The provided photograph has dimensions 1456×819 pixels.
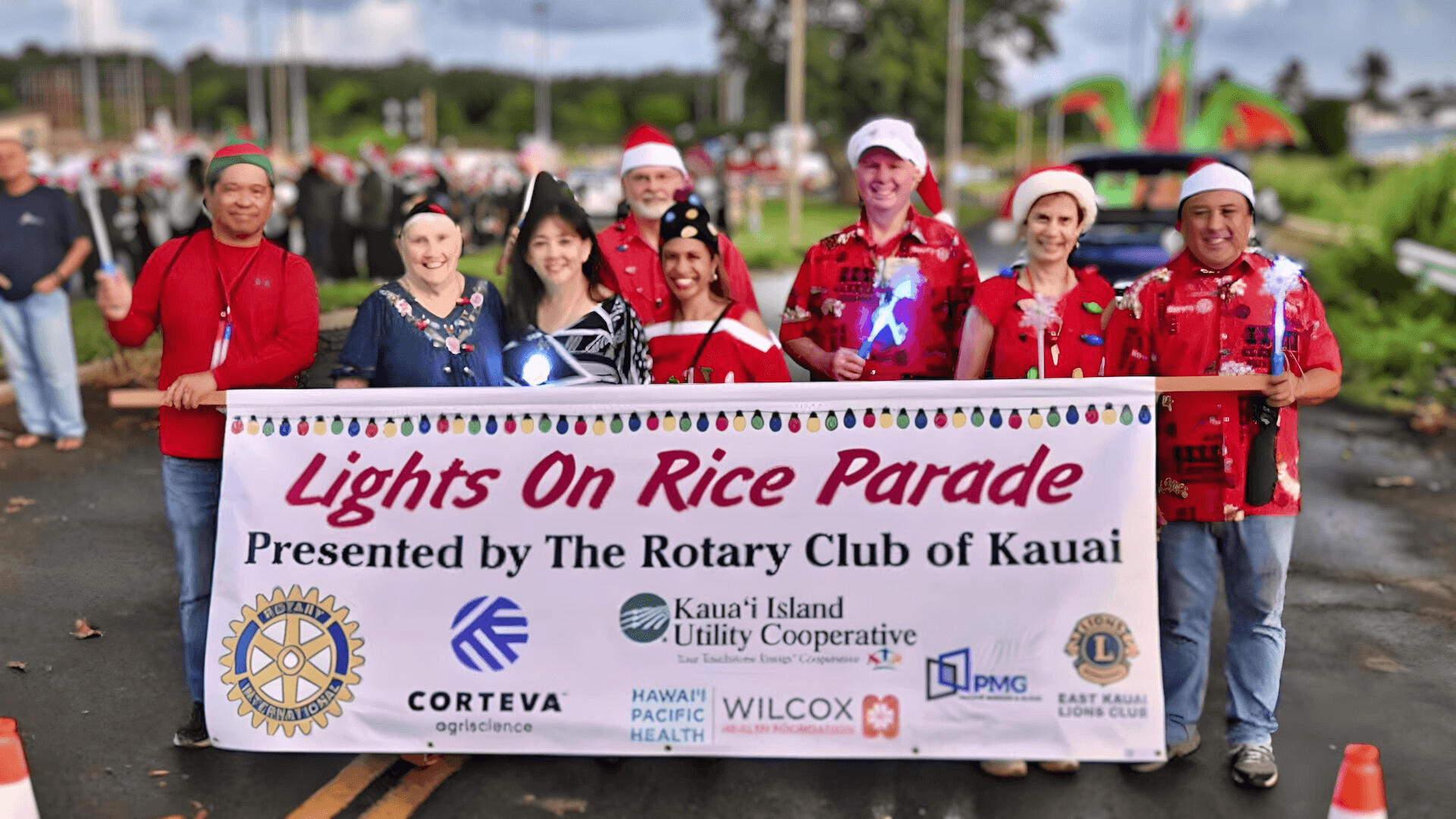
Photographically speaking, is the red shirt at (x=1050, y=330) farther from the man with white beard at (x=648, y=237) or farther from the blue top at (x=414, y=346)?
the blue top at (x=414, y=346)

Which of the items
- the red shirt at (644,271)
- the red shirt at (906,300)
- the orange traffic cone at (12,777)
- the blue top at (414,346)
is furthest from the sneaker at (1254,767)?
the orange traffic cone at (12,777)

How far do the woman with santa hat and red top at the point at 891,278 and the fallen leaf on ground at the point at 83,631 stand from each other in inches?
132

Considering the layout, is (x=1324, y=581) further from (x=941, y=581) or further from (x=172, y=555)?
(x=172, y=555)

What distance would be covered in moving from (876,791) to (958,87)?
49001mm

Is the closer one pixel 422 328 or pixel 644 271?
pixel 422 328

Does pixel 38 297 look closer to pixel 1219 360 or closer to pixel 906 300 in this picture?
pixel 906 300

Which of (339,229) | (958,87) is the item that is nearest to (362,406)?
(339,229)

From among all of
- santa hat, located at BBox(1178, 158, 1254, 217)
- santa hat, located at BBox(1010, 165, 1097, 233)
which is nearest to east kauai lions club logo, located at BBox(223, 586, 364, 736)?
santa hat, located at BBox(1010, 165, 1097, 233)

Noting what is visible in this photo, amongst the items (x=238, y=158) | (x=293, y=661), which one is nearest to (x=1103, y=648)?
A: (x=293, y=661)

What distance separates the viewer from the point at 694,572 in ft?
13.9

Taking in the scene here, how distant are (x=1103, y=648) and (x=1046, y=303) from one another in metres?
1.11

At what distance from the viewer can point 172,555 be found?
7258mm

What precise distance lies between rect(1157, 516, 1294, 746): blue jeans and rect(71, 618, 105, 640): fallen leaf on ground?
4391mm

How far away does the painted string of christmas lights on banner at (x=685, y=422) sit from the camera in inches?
163
